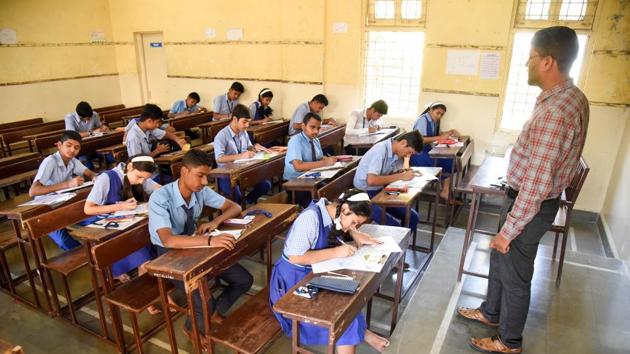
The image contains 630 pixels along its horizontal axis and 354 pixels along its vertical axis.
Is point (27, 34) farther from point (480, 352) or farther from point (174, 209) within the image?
point (480, 352)

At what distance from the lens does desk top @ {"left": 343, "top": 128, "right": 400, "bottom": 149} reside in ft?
17.8

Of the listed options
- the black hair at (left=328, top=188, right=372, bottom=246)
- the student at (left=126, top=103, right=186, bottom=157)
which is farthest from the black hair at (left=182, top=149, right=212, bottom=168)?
the student at (left=126, top=103, right=186, bottom=157)

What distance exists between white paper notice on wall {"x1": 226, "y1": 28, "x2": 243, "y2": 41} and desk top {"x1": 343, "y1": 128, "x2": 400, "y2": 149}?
312cm

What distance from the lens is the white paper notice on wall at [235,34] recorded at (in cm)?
745

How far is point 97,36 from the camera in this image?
344 inches

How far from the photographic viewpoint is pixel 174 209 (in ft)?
8.87

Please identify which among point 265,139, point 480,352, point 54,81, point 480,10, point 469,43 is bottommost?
point 480,352

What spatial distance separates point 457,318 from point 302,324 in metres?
1.27

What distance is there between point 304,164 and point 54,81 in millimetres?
6666

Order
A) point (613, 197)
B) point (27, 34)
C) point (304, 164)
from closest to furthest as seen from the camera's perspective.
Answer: point (304, 164)
point (613, 197)
point (27, 34)

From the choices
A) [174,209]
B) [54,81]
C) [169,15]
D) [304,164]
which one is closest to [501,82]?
[304,164]

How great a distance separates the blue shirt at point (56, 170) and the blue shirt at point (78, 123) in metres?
2.39

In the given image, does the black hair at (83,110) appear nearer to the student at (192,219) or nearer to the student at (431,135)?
the student at (192,219)

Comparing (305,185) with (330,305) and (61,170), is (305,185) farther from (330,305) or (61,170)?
(61,170)
